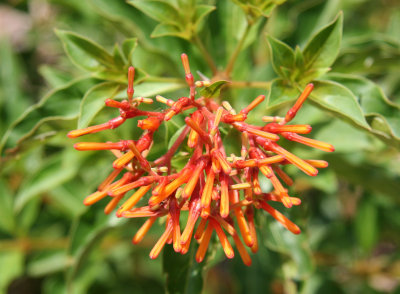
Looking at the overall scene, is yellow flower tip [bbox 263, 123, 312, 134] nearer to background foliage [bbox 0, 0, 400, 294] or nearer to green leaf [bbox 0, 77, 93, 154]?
background foliage [bbox 0, 0, 400, 294]

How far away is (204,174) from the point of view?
112cm

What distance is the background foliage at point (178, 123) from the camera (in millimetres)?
1316

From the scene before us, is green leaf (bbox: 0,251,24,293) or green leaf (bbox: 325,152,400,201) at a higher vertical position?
green leaf (bbox: 325,152,400,201)

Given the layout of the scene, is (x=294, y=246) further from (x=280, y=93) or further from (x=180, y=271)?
(x=280, y=93)

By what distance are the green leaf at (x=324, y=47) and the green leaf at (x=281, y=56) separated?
0.04 metres

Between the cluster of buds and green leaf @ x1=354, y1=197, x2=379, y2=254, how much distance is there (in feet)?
4.64

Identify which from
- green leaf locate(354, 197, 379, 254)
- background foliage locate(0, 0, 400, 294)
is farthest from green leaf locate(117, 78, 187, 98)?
green leaf locate(354, 197, 379, 254)

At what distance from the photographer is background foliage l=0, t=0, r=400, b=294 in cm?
132

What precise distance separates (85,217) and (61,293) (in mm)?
880

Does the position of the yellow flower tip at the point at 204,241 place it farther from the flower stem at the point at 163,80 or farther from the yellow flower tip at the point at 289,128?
the flower stem at the point at 163,80

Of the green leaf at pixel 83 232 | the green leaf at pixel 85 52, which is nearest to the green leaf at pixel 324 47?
the green leaf at pixel 85 52

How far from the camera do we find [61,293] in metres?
2.27

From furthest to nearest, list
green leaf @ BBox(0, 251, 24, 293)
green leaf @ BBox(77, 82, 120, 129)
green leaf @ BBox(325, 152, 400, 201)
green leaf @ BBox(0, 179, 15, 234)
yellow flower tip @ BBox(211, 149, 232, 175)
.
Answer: green leaf @ BBox(0, 179, 15, 234), green leaf @ BBox(0, 251, 24, 293), green leaf @ BBox(325, 152, 400, 201), green leaf @ BBox(77, 82, 120, 129), yellow flower tip @ BBox(211, 149, 232, 175)

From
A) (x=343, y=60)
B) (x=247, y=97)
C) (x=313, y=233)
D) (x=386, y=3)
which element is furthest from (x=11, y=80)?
(x=386, y=3)
